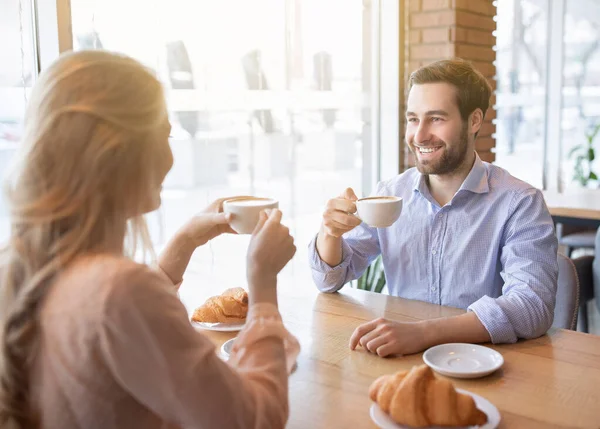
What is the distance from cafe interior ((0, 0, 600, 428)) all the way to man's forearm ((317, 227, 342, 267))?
0.21 ft

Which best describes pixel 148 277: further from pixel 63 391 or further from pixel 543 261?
pixel 543 261

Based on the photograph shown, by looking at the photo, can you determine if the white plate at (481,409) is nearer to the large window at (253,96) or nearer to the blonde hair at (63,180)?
the blonde hair at (63,180)

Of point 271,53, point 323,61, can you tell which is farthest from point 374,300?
point 323,61

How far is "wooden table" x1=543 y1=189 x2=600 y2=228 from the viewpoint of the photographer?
3.73 metres

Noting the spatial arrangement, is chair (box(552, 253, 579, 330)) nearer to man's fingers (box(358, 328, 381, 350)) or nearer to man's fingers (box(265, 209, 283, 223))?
man's fingers (box(358, 328, 381, 350))

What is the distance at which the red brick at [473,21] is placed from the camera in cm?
Result: 371

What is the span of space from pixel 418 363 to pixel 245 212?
50 cm

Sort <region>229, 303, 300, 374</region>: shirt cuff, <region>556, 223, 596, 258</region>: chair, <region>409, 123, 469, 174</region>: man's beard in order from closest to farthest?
<region>229, 303, 300, 374</region>: shirt cuff, <region>409, 123, 469, 174</region>: man's beard, <region>556, 223, 596, 258</region>: chair

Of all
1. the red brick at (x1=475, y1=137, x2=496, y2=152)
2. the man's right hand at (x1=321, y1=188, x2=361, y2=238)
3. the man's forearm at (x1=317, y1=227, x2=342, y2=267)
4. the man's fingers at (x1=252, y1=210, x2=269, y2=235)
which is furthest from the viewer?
the red brick at (x1=475, y1=137, x2=496, y2=152)

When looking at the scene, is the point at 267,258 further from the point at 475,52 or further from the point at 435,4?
the point at 475,52

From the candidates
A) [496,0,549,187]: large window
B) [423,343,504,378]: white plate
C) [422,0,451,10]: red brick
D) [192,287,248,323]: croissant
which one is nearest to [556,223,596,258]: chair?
A: [422,0,451,10]: red brick

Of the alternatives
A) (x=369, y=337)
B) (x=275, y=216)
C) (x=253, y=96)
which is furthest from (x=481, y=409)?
(x=253, y=96)

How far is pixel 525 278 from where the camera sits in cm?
171

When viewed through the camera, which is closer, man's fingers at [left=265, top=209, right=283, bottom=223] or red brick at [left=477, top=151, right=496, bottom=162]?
man's fingers at [left=265, top=209, right=283, bottom=223]
